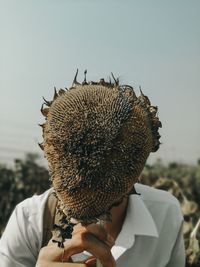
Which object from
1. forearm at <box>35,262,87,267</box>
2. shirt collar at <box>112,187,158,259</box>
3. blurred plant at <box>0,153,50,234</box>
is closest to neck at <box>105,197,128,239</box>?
shirt collar at <box>112,187,158,259</box>

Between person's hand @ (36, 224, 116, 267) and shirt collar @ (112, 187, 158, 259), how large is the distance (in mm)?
753

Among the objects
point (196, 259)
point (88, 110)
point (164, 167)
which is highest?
point (164, 167)

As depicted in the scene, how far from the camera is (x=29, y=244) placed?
2.57 m

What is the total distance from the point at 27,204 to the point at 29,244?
192mm

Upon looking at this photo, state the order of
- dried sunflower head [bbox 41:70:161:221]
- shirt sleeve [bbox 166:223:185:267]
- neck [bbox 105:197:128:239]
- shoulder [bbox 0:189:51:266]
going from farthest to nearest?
shirt sleeve [bbox 166:223:185:267], neck [bbox 105:197:128:239], shoulder [bbox 0:189:51:266], dried sunflower head [bbox 41:70:161:221]

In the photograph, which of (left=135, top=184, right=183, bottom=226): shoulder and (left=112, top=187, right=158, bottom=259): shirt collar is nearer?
(left=112, top=187, right=158, bottom=259): shirt collar

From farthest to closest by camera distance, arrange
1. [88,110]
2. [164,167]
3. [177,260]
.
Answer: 1. [164,167]
2. [177,260]
3. [88,110]

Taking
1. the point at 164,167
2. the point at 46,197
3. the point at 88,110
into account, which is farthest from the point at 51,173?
the point at 164,167

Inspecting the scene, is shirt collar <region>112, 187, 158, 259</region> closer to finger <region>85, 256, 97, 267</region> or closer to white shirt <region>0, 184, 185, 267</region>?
white shirt <region>0, 184, 185, 267</region>

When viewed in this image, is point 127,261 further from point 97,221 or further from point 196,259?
point 196,259

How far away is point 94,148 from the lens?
1.57 m

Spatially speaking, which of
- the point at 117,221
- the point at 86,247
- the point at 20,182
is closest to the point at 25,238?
the point at 117,221

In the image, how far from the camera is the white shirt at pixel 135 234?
8.42ft

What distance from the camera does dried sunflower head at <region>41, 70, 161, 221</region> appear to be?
157 centimetres
